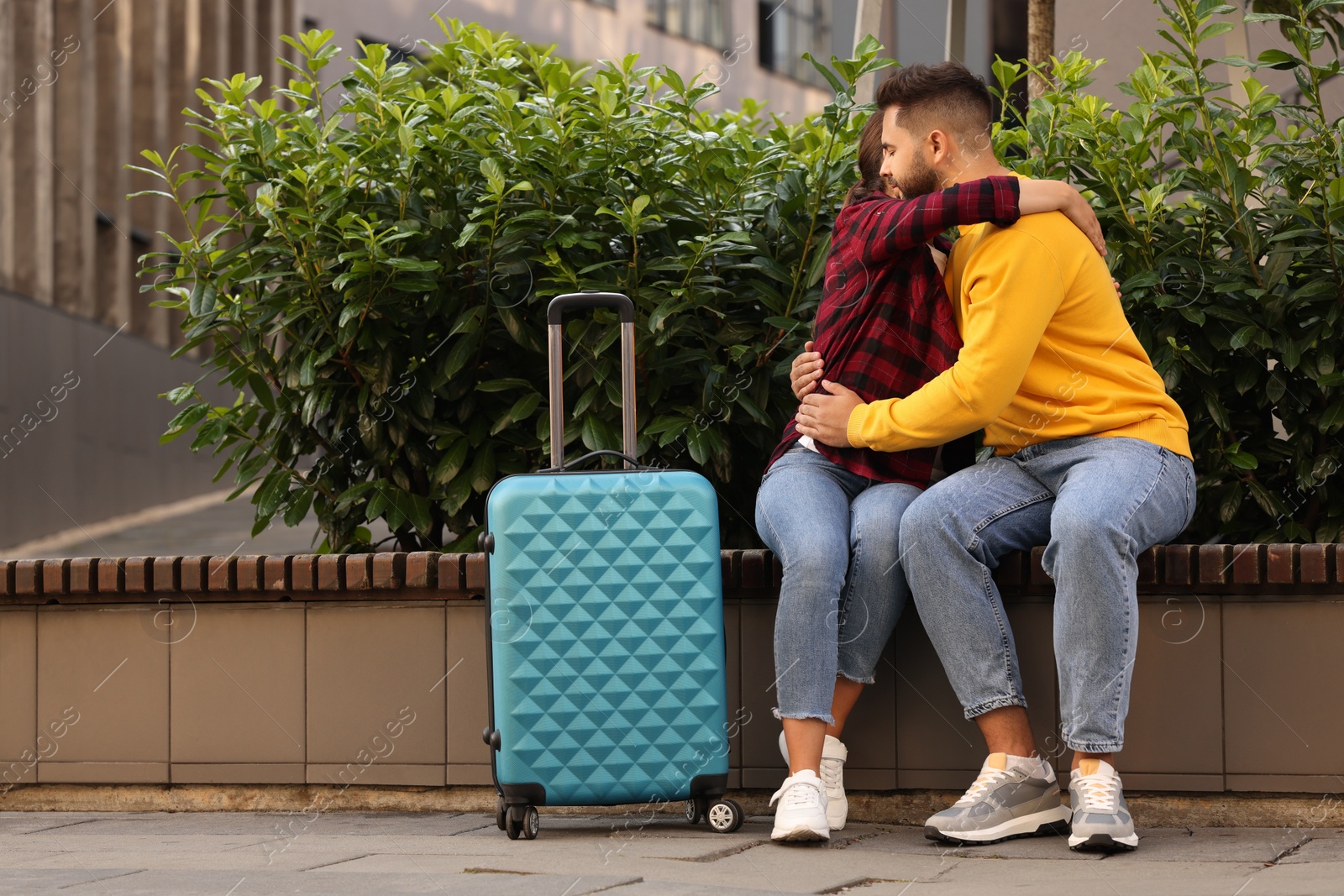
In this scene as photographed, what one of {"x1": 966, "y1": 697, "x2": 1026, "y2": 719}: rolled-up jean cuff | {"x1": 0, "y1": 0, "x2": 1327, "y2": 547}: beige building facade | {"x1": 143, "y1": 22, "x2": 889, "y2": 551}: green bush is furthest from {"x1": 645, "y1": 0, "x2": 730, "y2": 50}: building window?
{"x1": 966, "y1": 697, "x2": 1026, "y2": 719}: rolled-up jean cuff

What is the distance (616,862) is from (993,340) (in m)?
1.33

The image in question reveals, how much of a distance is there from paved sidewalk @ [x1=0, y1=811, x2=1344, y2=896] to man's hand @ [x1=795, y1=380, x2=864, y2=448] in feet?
2.96

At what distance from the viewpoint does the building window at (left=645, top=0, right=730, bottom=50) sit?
36.9m

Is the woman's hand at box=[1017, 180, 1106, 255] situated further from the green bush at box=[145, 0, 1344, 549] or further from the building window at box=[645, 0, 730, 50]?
the building window at box=[645, 0, 730, 50]

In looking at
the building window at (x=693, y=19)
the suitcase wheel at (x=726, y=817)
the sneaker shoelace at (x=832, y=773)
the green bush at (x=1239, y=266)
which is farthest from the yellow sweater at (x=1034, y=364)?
the building window at (x=693, y=19)

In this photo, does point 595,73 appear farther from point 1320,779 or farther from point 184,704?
point 1320,779

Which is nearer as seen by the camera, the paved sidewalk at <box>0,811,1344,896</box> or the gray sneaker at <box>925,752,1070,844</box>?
the paved sidewalk at <box>0,811,1344,896</box>

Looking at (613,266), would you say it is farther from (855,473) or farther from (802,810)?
(802,810)

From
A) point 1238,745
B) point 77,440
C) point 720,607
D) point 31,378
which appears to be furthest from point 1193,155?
point 77,440

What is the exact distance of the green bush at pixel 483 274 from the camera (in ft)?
12.4

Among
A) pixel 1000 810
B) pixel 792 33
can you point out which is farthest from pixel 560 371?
pixel 792 33

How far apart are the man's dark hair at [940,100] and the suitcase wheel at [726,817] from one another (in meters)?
1.59

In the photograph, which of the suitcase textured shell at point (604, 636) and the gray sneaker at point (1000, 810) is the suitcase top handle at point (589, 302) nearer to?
the suitcase textured shell at point (604, 636)

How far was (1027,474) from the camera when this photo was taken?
3.21 m
